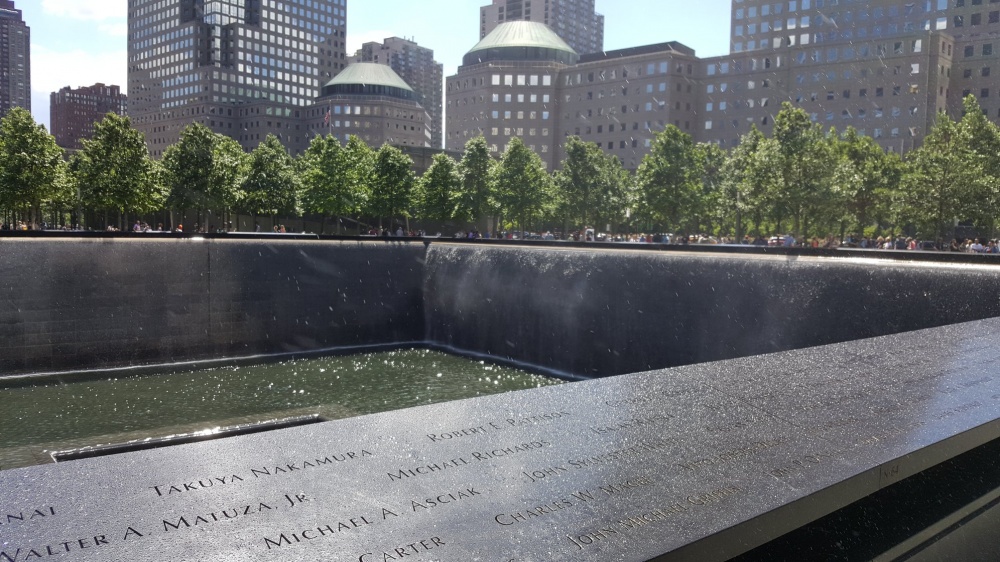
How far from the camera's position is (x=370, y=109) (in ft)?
441

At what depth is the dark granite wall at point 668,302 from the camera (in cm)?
1398

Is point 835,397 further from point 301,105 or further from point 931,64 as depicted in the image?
point 301,105

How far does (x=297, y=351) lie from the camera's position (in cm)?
2500

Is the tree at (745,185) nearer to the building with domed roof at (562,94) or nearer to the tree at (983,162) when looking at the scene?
the tree at (983,162)

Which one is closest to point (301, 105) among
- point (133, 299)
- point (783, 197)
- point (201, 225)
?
point (201, 225)

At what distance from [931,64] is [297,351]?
7595 cm

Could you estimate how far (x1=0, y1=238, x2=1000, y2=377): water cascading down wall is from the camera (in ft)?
49.9

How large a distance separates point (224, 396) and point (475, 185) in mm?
37555

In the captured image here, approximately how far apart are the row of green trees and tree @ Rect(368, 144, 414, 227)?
0.27 feet

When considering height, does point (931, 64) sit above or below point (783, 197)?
above

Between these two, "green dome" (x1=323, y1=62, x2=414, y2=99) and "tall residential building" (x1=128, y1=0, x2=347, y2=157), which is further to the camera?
"tall residential building" (x1=128, y1=0, x2=347, y2=157)

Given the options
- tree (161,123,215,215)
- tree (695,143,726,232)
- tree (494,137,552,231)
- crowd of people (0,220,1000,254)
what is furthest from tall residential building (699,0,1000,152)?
tree (161,123,215,215)

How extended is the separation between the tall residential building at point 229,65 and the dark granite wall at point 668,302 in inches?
4915

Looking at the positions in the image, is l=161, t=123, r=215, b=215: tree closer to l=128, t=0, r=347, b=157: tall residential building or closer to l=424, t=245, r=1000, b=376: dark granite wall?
l=424, t=245, r=1000, b=376: dark granite wall
